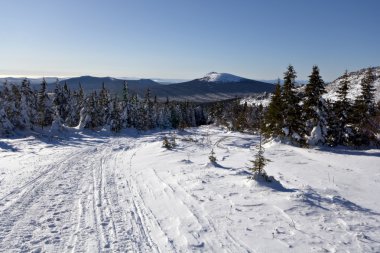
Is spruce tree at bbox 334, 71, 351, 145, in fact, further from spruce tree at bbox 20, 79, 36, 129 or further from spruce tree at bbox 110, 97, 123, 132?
spruce tree at bbox 20, 79, 36, 129

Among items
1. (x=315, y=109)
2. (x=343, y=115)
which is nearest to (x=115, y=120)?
(x=315, y=109)

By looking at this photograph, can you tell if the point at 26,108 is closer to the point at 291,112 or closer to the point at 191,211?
the point at 291,112

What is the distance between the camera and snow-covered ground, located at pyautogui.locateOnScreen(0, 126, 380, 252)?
700 centimetres

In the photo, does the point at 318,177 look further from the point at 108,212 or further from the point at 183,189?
the point at 108,212

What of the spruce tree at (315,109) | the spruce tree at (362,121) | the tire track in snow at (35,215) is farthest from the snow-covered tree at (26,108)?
the spruce tree at (362,121)

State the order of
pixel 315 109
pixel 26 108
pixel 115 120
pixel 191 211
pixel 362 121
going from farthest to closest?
pixel 115 120 < pixel 26 108 < pixel 362 121 < pixel 315 109 < pixel 191 211

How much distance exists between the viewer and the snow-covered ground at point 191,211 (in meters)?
7.00

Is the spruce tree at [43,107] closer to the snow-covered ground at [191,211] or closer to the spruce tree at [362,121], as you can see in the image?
the snow-covered ground at [191,211]

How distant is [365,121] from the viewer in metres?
29.1

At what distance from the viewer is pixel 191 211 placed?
920 cm

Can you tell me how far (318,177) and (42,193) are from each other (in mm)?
11077

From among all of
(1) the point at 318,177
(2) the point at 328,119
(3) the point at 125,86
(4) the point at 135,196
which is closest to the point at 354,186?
(1) the point at 318,177

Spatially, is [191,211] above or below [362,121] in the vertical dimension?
below

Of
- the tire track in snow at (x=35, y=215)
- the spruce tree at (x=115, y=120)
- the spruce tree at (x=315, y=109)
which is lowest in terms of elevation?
the spruce tree at (x=115, y=120)
